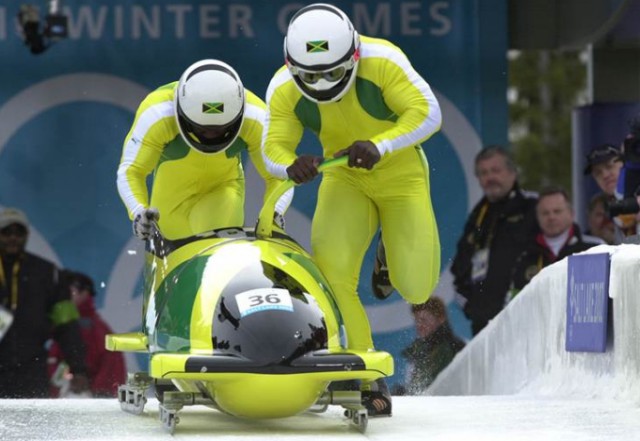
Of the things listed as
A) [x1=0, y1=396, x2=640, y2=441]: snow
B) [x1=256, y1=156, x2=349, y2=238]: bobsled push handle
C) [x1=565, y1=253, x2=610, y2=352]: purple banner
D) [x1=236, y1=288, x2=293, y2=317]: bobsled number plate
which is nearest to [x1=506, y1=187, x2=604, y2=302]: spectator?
[x1=565, y1=253, x2=610, y2=352]: purple banner

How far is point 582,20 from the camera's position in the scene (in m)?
13.7

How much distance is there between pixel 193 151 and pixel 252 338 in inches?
83.2

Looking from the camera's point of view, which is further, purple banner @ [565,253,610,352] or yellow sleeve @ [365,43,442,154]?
purple banner @ [565,253,610,352]

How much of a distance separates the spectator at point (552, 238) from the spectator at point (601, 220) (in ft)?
1.31

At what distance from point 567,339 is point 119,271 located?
15.0ft

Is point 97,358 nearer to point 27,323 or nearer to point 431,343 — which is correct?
point 27,323

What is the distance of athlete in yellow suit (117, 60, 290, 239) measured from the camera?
299 inches

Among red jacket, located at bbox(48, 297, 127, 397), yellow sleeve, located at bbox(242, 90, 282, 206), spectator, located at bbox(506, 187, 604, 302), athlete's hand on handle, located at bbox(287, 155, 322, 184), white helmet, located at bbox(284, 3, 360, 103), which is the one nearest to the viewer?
athlete's hand on handle, located at bbox(287, 155, 322, 184)

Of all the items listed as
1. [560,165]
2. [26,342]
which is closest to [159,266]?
[26,342]

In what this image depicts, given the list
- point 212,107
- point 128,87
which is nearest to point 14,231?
point 128,87

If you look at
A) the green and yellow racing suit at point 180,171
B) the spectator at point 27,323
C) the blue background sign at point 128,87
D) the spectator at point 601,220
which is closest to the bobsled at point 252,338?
the green and yellow racing suit at point 180,171

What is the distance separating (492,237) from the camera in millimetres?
11711

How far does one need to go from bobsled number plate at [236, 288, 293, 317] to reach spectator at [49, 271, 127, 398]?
17.1 feet

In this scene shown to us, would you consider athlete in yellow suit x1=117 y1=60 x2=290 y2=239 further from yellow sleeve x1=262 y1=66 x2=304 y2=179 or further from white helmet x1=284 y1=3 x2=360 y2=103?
white helmet x1=284 y1=3 x2=360 y2=103
